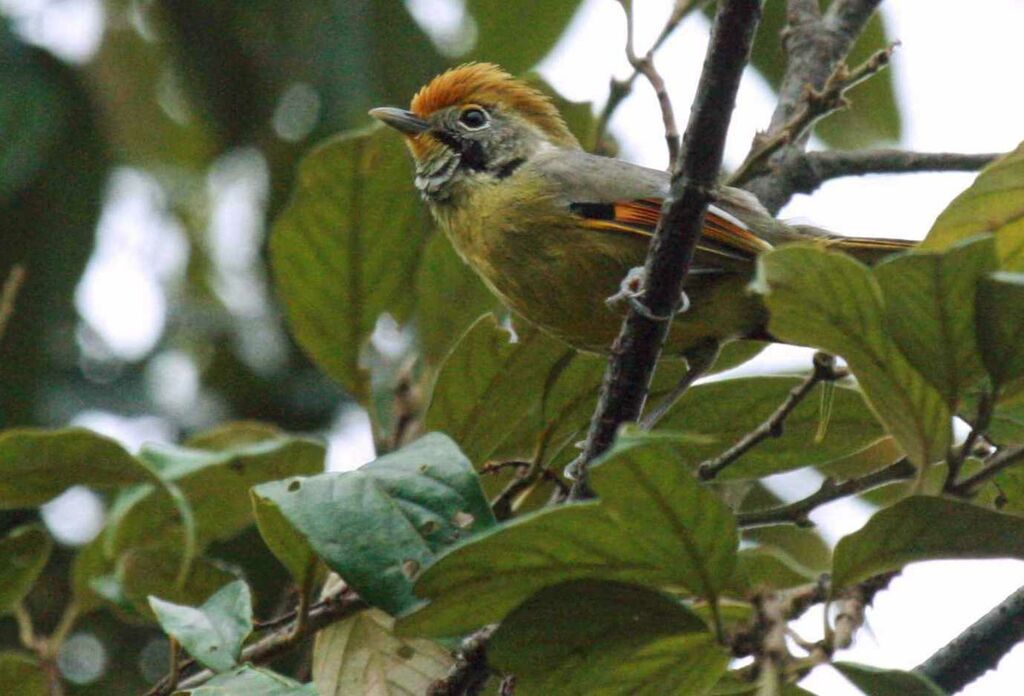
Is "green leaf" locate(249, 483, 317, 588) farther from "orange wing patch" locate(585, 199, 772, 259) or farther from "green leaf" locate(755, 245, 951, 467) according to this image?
"orange wing patch" locate(585, 199, 772, 259)

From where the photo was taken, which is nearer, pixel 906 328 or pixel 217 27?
pixel 906 328

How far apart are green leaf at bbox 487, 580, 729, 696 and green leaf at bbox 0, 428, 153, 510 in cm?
101

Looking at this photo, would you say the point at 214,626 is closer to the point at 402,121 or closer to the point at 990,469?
the point at 990,469

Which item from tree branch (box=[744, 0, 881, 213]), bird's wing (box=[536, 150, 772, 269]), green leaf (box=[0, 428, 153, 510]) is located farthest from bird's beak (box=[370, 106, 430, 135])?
green leaf (box=[0, 428, 153, 510])

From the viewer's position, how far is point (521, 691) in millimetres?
1909

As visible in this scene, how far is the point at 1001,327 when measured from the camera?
5.52 ft

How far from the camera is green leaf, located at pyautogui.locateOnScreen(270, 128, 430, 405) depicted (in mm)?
3131

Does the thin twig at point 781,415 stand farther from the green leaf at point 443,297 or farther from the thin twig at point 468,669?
the green leaf at point 443,297

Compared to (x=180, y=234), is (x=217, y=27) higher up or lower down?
higher up

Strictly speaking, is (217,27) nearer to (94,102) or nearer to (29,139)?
(94,102)

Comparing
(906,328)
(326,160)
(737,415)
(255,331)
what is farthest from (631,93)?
(255,331)

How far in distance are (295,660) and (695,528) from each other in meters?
2.32

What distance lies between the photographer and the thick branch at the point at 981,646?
76.4 inches

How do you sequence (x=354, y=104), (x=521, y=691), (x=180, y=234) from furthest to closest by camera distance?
(x=180, y=234) < (x=354, y=104) < (x=521, y=691)
